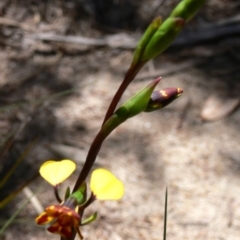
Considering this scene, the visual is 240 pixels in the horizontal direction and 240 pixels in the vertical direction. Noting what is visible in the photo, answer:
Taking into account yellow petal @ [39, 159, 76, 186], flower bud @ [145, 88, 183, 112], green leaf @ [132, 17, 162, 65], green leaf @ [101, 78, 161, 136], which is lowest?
yellow petal @ [39, 159, 76, 186]

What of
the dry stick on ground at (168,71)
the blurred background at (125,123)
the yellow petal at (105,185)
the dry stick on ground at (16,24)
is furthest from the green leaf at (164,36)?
the dry stick on ground at (16,24)

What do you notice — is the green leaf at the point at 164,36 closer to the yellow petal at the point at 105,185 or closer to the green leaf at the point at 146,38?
the green leaf at the point at 146,38

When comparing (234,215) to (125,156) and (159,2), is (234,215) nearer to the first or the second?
(125,156)

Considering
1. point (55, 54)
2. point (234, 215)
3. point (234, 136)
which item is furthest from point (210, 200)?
point (55, 54)

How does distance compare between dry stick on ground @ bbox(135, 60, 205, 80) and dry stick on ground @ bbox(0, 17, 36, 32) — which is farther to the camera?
dry stick on ground @ bbox(0, 17, 36, 32)

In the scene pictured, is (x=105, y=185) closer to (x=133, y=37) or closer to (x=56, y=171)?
(x=56, y=171)

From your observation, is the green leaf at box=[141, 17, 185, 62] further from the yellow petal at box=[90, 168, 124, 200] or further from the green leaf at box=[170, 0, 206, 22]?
the yellow petal at box=[90, 168, 124, 200]

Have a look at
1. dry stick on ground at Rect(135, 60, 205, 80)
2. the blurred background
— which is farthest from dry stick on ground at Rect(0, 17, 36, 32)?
dry stick on ground at Rect(135, 60, 205, 80)
